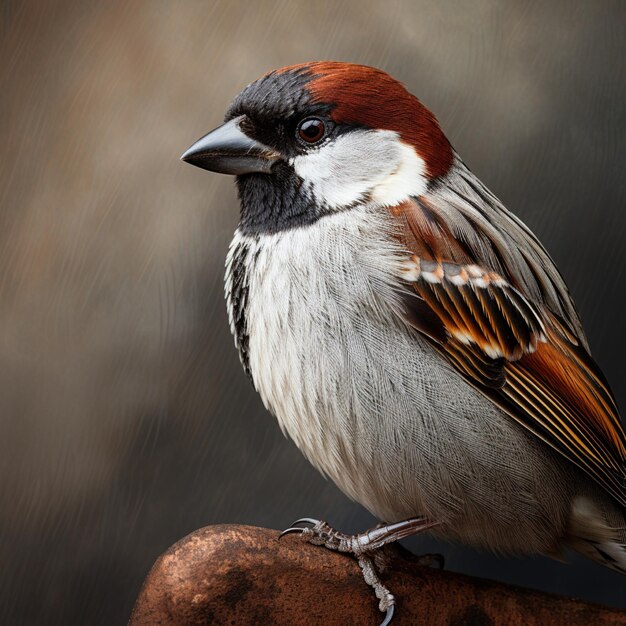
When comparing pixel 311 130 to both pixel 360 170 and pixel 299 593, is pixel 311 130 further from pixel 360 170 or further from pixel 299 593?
pixel 299 593

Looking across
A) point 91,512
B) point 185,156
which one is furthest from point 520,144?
point 91,512

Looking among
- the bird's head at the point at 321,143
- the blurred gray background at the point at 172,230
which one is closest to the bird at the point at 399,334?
the bird's head at the point at 321,143

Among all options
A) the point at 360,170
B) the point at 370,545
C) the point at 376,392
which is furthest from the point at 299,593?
the point at 360,170

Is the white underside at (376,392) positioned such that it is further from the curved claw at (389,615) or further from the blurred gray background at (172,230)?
the blurred gray background at (172,230)

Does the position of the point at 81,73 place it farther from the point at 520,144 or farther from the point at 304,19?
the point at 520,144

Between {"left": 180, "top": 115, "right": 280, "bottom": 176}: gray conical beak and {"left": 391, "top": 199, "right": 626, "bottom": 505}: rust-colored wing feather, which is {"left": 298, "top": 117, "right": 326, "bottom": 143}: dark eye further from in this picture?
{"left": 391, "top": 199, "right": 626, "bottom": 505}: rust-colored wing feather

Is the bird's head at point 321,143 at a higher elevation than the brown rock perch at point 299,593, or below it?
higher
